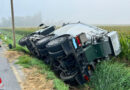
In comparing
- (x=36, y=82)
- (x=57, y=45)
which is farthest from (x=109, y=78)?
(x=36, y=82)

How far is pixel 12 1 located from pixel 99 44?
776 centimetres

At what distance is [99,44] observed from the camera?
4.96m

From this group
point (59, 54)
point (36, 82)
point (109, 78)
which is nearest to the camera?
point (36, 82)

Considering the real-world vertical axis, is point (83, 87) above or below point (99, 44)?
below

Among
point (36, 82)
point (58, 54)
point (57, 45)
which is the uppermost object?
point (57, 45)

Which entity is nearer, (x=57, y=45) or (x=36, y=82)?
(x=36, y=82)

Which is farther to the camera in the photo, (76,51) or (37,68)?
(37,68)

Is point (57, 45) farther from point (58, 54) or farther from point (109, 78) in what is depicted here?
A: point (109, 78)

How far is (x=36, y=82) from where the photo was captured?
433 centimetres

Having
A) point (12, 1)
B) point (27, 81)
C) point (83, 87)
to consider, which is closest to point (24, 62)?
point (27, 81)

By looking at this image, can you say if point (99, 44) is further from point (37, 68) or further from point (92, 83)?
point (37, 68)

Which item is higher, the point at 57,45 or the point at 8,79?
the point at 57,45

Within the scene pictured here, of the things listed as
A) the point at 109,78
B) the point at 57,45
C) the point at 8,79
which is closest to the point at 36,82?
the point at 8,79

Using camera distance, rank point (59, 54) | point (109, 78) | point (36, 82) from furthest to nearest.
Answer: point (109, 78), point (59, 54), point (36, 82)
